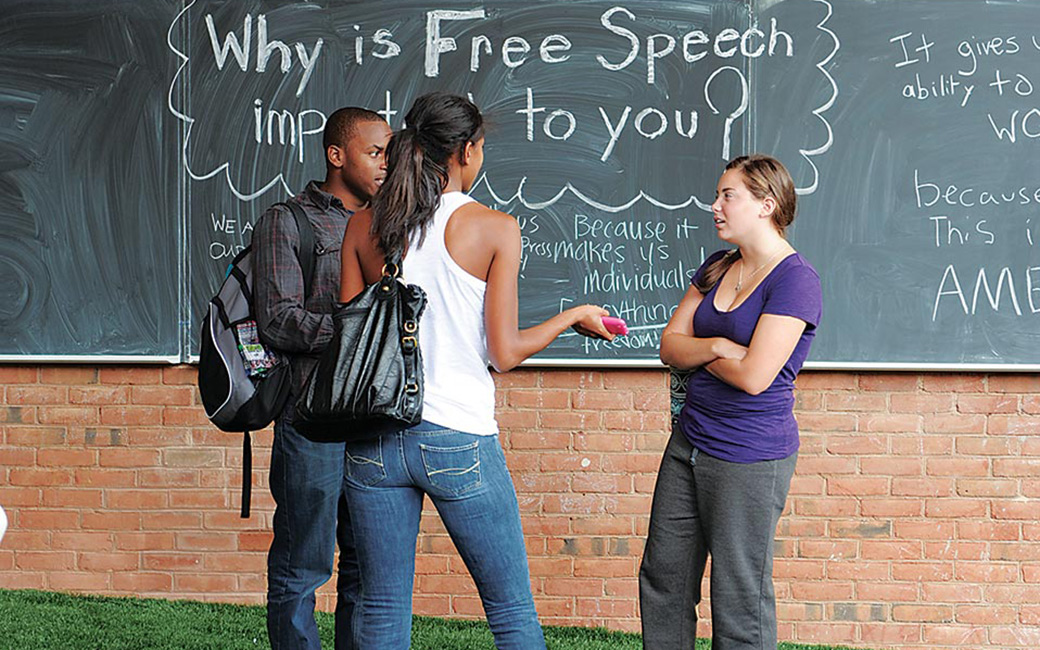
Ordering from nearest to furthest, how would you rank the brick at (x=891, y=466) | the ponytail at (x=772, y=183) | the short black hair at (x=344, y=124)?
1. the ponytail at (x=772, y=183)
2. the short black hair at (x=344, y=124)
3. the brick at (x=891, y=466)

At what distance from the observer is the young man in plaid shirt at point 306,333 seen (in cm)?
292

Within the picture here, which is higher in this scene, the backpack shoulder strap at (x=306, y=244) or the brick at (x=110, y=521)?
the backpack shoulder strap at (x=306, y=244)

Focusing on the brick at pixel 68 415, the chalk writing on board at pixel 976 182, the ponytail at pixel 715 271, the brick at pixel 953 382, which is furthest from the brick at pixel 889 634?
the brick at pixel 68 415

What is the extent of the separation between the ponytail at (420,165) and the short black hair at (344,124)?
657 millimetres

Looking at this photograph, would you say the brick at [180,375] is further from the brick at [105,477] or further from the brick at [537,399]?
the brick at [537,399]

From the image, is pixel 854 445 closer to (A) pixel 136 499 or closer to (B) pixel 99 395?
(A) pixel 136 499

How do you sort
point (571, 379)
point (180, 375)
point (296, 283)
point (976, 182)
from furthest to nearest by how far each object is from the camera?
point (180, 375) < point (571, 379) < point (976, 182) < point (296, 283)

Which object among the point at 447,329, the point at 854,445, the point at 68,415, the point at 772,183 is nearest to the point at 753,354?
the point at 772,183

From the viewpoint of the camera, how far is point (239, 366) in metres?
2.95

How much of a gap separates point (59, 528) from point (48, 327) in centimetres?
79

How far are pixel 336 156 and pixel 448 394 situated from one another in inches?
40.2

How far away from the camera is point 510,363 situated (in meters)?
2.38

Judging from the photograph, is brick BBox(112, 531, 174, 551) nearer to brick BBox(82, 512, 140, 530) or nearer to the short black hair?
brick BBox(82, 512, 140, 530)

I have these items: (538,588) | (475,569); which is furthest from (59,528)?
(475,569)
